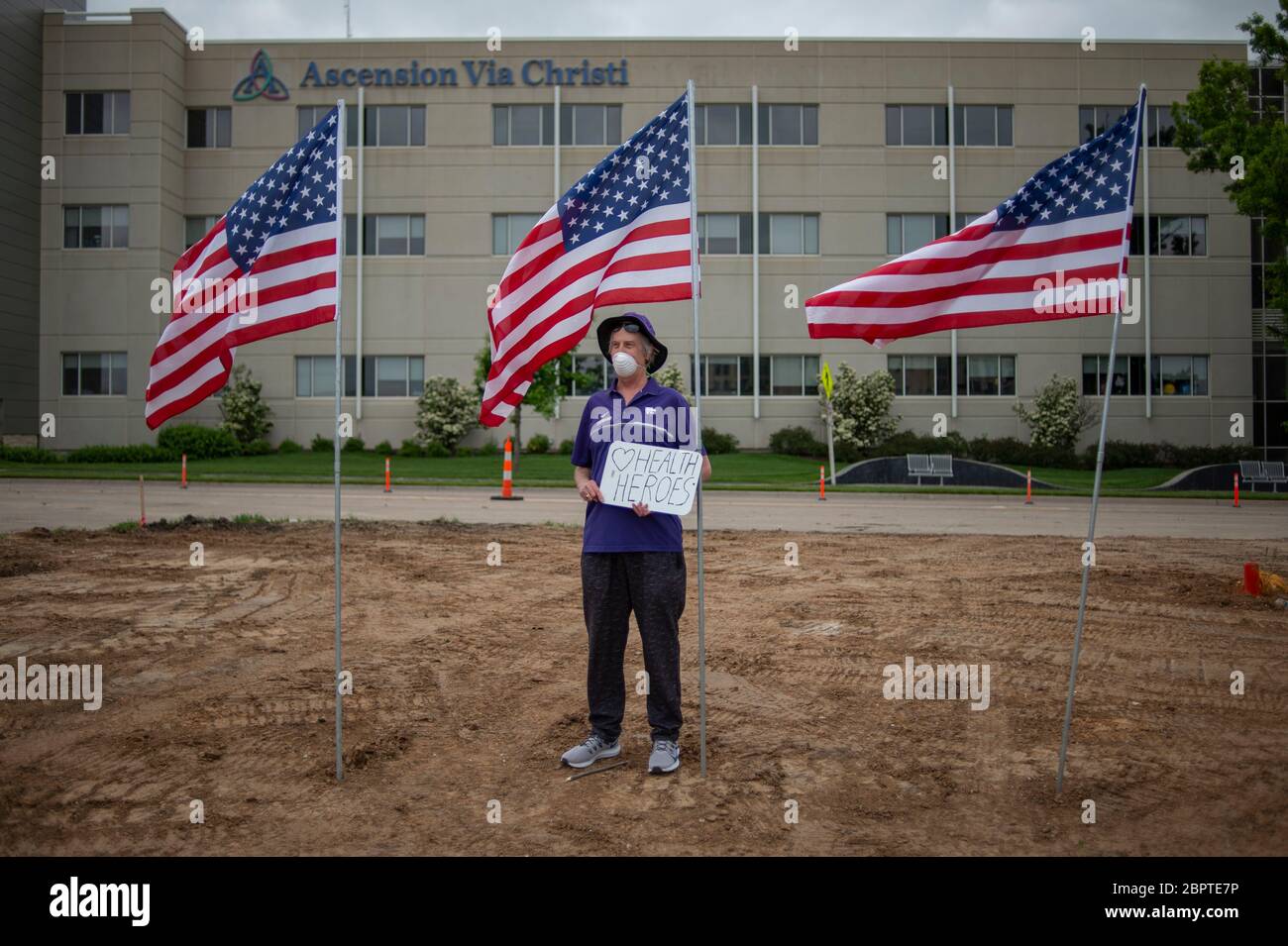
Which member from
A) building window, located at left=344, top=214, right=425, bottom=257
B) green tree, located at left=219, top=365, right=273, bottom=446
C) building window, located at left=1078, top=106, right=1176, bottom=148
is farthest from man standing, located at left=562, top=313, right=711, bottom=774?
Answer: building window, located at left=1078, top=106, right=1176, bottom=148

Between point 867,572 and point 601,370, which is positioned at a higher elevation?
point 601,370

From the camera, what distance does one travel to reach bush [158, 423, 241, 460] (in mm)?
36688

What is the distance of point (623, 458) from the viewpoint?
4938mm

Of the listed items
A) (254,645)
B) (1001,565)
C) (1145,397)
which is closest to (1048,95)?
(1145,397)

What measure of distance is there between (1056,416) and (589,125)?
2375 centimetres

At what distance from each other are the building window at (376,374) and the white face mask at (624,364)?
37.2 m

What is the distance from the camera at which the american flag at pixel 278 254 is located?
17.9ft

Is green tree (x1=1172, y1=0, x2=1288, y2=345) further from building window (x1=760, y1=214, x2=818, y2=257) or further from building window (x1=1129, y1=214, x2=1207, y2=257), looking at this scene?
building window (x1=760, y1=214, x2=818, y2=257)

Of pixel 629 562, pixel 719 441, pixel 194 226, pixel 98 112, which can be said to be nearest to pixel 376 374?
pixel 194 226

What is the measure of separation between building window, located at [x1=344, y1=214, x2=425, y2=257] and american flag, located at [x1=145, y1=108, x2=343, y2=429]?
37.1 meters

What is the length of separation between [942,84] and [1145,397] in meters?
16.4

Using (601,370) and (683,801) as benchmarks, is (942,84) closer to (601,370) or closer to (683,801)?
(601,370)

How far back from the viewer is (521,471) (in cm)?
3294

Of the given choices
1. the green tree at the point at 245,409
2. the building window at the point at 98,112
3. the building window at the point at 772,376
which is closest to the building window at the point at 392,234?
the green tree at the point at 245,409
